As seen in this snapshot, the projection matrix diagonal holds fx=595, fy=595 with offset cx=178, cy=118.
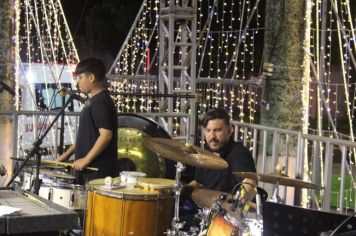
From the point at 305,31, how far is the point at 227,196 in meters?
3.75

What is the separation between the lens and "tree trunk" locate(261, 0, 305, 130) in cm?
710

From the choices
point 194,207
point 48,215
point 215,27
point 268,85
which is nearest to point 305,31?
point 268,85

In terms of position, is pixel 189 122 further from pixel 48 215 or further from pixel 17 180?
pixel 48 215

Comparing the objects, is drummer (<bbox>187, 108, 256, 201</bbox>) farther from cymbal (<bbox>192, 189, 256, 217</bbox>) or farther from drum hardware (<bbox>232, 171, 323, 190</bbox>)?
drum hardware (<bbox>232, 171, 323, 190</bbox>)

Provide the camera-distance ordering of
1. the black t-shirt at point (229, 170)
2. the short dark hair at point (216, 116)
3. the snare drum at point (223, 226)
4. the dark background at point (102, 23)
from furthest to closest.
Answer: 1. the dark background at point (102, 23)
2. the short dark hair at point (216, 116)
3. the black t-shirt at point (229, 170)
4. the snare drum at point (223, 226)

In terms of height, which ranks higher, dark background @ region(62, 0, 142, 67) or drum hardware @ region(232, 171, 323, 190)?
dark background @ region(62, 0, 142, 67)

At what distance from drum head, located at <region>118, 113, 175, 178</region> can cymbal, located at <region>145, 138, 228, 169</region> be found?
1.86 m

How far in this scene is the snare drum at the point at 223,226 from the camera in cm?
351

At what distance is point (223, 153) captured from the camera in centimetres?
461

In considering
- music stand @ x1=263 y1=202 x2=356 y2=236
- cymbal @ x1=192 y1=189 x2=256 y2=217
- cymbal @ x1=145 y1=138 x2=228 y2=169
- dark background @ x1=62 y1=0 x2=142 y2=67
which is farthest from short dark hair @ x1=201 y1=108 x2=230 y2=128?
dark background @ x1=62 y1=0 x2=142 y2=67

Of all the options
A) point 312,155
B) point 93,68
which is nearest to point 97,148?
point 93,68

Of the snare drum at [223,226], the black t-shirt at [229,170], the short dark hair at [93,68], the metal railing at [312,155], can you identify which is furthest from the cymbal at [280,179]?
the short dark hair at [93,68]

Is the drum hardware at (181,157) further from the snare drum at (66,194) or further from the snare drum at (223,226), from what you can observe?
the snare drum at (66,194)

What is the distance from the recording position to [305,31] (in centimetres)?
720
